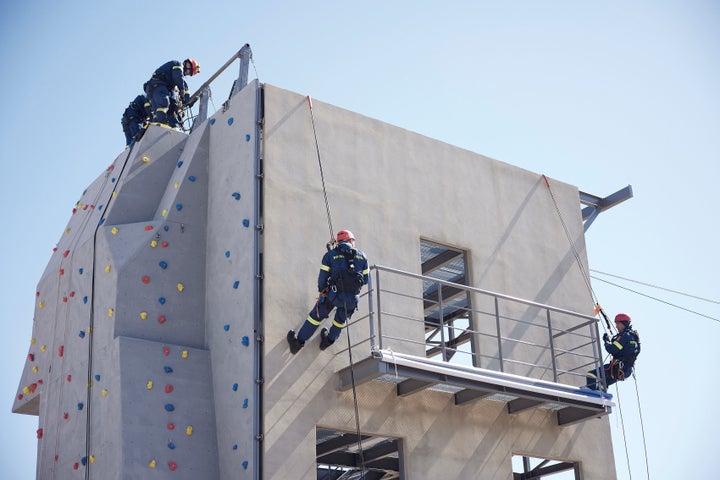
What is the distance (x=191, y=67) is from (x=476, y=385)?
8.72m

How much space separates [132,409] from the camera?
13828mm

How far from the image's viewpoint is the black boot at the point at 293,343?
46.8ft

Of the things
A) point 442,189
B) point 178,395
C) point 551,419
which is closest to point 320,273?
point 178,395

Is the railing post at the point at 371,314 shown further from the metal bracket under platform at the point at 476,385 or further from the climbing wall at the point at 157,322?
the climbing wall at the point at 157,322

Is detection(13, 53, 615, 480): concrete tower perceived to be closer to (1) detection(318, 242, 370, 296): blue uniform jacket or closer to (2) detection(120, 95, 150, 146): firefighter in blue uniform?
(1) detection(318, 242, 370, 296): blue uniform jacket

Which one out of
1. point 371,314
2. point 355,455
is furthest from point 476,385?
point 355,455

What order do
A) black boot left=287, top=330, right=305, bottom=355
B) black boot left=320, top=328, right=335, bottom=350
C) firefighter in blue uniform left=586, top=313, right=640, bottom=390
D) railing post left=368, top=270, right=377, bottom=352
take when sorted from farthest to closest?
1. firefighter in blue uniform left=586, top=313, right=640, bottom=390
2. black boot left=320, top=328, right=335, bottom=350
3. black boot left=287, top=330, right=305, bottom=355
4. railing post left=368, top=270, right=377, bottom=352

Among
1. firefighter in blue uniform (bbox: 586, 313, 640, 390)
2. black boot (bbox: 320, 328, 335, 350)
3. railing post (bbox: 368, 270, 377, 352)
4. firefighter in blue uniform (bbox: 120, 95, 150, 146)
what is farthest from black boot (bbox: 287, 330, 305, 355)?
firefighter in blue uniform (bbox: 120, 95, 150, 146)

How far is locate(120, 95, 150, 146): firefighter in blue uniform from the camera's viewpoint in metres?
19.4

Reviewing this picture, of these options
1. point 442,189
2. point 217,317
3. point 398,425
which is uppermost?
point 442,189

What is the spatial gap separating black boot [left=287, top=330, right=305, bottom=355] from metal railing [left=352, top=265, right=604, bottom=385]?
104cm

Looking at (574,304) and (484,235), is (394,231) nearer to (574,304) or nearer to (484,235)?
(484,235)

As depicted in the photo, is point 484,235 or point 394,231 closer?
point 394,231

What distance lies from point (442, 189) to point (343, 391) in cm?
455
